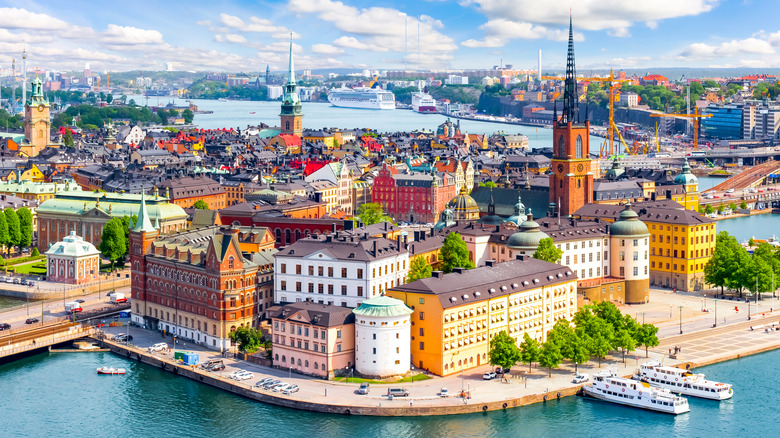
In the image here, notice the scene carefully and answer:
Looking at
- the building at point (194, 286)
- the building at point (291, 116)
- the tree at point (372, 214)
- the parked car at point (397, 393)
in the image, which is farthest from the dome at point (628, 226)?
the building at point (291, 116)

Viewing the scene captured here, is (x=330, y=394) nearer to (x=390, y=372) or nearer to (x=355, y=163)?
(x=390, y=372)

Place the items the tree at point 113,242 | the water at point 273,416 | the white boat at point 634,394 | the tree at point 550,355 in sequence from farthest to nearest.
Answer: the tree at point 113,242 → the tree at point 550,355 → the white boat at point 634,394 → the water at point 273,416

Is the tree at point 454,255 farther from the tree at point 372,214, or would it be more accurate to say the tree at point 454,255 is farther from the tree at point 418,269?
the tree at point 372,214

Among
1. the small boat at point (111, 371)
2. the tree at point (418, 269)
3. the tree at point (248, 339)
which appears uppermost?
the tree at point (418, 269)

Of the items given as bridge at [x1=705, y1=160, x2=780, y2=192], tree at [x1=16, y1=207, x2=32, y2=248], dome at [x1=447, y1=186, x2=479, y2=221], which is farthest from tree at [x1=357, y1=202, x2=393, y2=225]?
bridge at [x1=705, y1=160, x2=780, y2=192]

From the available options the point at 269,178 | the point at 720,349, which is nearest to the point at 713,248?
the point at 720,349

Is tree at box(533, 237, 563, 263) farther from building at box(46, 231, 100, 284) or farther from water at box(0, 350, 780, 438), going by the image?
building at box(46, 231, 100, 284)
